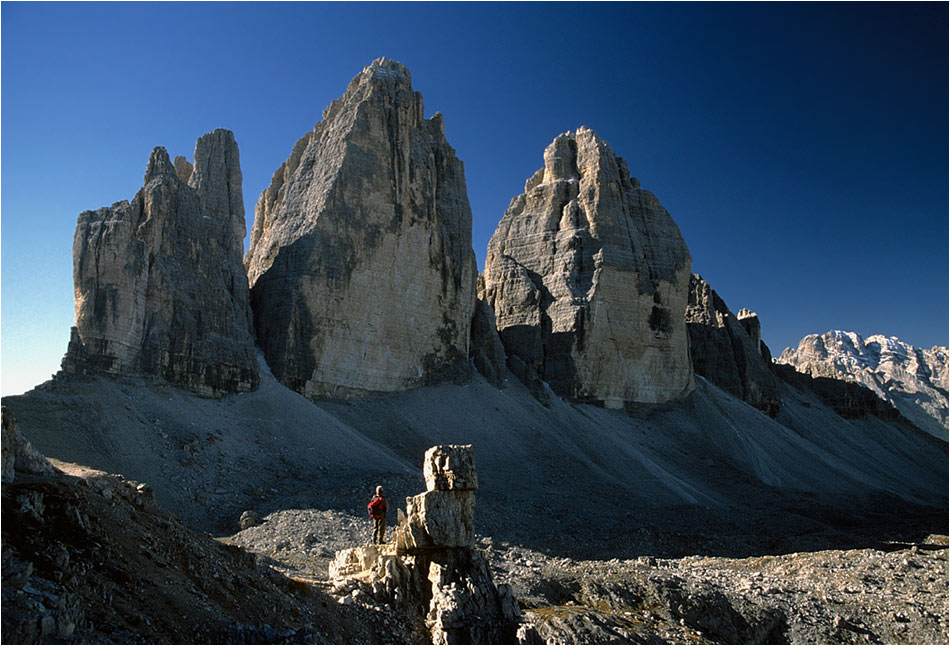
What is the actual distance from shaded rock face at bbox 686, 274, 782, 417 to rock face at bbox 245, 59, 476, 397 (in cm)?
3497

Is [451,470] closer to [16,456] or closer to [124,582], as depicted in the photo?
[124,582]

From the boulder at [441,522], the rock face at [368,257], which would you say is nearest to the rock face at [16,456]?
the boulder at [441,522]

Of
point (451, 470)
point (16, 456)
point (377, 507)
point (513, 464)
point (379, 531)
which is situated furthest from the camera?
point (513, 464)

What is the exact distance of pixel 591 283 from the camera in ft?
207

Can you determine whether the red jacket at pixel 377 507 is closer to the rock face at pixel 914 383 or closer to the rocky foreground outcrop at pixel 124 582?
the rocky foreground outcrop at pixel 124 582

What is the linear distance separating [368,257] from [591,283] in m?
21.8

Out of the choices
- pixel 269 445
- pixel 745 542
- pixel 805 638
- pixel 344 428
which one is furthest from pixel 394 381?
pixel 805 638

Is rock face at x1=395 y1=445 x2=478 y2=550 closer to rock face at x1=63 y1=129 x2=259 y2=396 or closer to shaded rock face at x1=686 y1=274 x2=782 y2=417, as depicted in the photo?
rock face at x1=63 y1=129 x2=259 y2=396

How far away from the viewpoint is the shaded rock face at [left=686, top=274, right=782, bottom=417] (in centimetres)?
7956

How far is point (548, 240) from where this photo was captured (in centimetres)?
6794

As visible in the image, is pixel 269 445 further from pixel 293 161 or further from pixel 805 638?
pixel 293 161

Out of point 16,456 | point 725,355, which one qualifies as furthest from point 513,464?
point 725,355

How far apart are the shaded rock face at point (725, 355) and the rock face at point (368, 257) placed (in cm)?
Answer: 3497

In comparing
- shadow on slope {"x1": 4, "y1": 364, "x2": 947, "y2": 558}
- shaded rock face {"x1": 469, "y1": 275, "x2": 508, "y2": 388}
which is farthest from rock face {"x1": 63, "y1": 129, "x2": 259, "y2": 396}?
shaded rock face {"x1": 469, "y1": 275, "x2": 508, "y2": 388}
